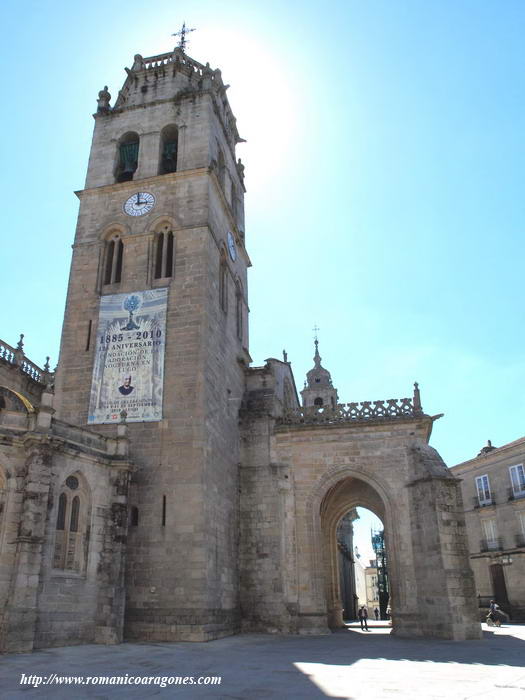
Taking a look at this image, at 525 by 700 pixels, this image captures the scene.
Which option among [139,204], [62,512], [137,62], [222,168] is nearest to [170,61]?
[137,62]

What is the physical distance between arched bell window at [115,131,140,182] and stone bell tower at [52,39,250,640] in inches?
2.4

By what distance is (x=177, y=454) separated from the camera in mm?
17188

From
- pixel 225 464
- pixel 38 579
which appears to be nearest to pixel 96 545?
pixel 38 579

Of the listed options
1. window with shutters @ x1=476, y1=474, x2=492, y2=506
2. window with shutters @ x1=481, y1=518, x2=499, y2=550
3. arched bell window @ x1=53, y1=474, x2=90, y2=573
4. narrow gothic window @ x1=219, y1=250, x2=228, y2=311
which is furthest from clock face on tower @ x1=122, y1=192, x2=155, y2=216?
window with shutters @ x1=481, y1=518, x2=499, y2=550

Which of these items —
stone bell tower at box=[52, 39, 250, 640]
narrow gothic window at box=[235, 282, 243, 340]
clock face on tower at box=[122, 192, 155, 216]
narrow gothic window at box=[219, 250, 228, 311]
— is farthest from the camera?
narrow gothic window at box=[235, 282, 243, 340]

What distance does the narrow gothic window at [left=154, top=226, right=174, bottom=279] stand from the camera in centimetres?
2059

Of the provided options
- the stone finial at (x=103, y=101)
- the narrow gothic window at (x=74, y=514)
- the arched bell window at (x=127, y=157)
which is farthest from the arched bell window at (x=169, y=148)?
the narrow gothic window at (x=74, y=514)

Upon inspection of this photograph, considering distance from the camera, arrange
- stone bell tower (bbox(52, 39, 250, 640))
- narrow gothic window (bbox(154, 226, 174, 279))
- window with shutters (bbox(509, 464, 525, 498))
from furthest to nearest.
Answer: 1. window with shutters (bbox(509, 464, 525, 498))
2. narrow gothic window (bbox(154, 226, 174, 279))
3. stone bell tower (bbox(52, 39, 250, 640))

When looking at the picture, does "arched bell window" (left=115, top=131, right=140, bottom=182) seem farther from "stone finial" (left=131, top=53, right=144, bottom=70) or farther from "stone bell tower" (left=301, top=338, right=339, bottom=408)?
"stone bell tower" (left=301, top=338, right=339, bottom=408)

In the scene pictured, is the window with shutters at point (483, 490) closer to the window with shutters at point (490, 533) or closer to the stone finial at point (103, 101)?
the window with shutters at point (490, 533)

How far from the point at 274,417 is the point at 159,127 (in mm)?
13253

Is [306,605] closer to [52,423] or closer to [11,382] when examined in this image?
[52,423]

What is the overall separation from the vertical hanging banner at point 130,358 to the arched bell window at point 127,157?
21.2ft

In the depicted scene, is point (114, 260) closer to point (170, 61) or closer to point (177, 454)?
point (177, 454)
